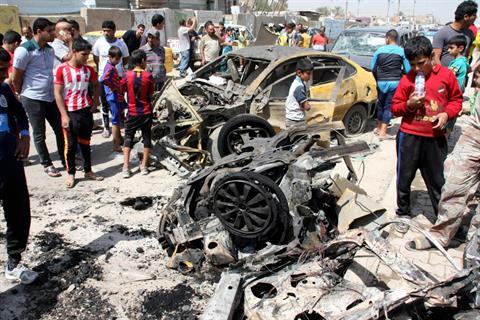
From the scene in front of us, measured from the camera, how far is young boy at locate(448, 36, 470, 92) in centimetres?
596

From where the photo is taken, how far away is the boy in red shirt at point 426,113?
3.95 meters

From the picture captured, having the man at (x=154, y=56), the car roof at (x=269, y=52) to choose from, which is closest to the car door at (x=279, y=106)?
the car roof at (x=269, y=52)

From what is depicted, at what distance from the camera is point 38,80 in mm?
5918

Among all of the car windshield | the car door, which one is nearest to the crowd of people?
the car door

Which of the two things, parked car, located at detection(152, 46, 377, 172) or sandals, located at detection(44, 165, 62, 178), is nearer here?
parked car, located at detection(152, 46, 377, 172)

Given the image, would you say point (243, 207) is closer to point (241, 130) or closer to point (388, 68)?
point (241, 130)

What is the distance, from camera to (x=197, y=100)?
6.76 meters

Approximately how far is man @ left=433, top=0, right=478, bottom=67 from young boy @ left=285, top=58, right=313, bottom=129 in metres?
1.98

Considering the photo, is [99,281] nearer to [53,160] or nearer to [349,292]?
[349,292]

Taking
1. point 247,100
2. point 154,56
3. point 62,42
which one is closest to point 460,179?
point 247,100

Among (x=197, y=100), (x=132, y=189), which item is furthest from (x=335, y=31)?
(x=132, y=189)

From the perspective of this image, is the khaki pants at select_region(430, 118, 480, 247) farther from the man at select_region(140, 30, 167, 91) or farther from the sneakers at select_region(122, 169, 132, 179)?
the man at select_region(140, 30, 167, 91)

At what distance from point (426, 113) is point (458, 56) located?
279 centimetres

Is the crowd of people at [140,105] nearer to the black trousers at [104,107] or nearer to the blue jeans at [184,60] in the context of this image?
the black trousers at [104,107]
